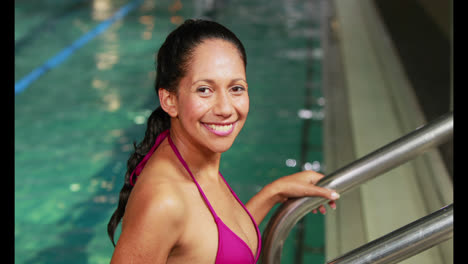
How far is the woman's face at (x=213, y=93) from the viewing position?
118 cm

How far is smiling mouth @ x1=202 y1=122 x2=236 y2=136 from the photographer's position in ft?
3.95

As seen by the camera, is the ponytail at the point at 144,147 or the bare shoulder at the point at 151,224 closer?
the bare shoulder at the point at 151,224

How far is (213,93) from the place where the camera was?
1190mm

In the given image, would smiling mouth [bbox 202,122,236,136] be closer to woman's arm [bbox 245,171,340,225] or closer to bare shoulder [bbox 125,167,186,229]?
bare shoulder [bbox 125,167,186,229]

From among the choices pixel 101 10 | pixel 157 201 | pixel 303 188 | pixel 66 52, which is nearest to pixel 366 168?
pixel 303 188

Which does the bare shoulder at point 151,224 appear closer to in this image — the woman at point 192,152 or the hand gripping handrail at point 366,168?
the woman at point 192,152

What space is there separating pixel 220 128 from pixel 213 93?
84mm

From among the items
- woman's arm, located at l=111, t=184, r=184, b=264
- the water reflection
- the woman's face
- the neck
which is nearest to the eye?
the woman's face

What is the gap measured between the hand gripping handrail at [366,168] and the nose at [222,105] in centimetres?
31

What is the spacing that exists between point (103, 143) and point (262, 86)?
1939 millimetres

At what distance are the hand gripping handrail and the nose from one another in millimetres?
307

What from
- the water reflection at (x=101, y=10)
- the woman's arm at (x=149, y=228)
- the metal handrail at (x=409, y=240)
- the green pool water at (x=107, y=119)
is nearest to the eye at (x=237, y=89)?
the woman's arm at (x=149, y=228)

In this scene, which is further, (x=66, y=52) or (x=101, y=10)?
(x=101, y=10)

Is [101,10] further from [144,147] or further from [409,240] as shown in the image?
[409,240]
